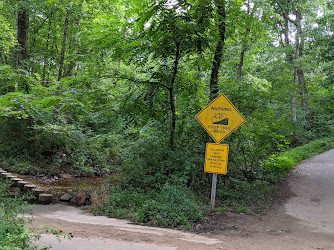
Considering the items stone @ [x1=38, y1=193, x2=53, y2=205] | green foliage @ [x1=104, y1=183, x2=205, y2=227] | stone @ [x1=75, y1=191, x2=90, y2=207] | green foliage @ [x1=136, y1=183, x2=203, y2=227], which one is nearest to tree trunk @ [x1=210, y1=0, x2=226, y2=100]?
green foliage @ [x1=104, y1=183, x2=205, y2=227]

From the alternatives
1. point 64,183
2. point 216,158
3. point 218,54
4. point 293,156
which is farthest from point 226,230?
point 293,156

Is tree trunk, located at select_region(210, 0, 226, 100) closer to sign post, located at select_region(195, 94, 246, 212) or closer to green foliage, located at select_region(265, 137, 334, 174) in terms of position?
sign post, located at select_region(195, 94, 246, 212)

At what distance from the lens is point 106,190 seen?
31.6 ft

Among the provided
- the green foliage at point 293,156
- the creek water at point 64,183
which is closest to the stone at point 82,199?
the creek water at point 64,183

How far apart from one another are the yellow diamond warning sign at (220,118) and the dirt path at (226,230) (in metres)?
2.25

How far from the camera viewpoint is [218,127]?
27.2 feet

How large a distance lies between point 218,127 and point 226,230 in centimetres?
276

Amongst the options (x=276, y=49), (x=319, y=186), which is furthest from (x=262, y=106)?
(x=276, y=49)

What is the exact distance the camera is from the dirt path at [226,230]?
527cm

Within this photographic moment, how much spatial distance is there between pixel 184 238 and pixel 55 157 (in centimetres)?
1167

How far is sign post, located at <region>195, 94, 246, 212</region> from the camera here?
8.15 metres

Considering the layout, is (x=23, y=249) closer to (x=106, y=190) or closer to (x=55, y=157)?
(x=106, y=190)

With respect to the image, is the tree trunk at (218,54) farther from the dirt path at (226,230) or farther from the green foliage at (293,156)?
the dirt path at (226,230)

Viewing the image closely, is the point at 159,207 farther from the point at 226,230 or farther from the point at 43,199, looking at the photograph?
the point at 43,199
